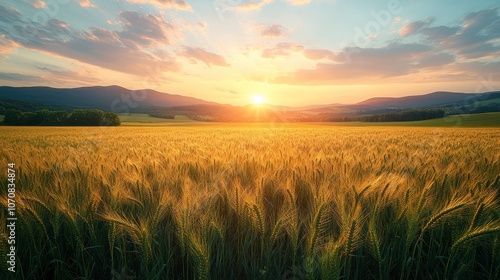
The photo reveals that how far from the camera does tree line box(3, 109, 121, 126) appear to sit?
54156mm

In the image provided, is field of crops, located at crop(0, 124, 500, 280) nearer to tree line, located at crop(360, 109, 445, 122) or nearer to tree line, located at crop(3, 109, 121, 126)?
tree line, located at crop(3, 109, 121, 126)

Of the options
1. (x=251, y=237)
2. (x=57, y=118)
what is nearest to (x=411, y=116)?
(x=251, y=237)

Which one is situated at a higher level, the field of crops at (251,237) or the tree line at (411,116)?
the tree line at (411,116)

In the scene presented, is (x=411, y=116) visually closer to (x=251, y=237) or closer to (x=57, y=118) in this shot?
(x=251, y=237)

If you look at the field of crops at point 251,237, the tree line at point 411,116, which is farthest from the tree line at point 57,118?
the tree line at point 411,116

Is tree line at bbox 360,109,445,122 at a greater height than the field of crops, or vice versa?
tree line at bbox 360,109,445,122

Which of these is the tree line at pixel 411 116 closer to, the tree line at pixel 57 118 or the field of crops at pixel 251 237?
the tree line at pixel 57 118

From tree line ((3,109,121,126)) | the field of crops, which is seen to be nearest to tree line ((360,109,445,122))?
tree line ((3,109,121,126))

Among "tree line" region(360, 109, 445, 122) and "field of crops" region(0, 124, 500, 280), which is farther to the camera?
"tree line" region(360, 109, 445, 122)

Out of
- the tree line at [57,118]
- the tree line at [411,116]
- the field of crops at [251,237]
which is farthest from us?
the tree line at [411,116]

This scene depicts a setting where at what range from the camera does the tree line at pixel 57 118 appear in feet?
178

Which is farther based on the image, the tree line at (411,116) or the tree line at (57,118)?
the tree line at (411,116)

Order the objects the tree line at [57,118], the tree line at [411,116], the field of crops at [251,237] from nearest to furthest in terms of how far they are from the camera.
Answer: the field of crops at [251,237], the tree line at [57,118], the tree line at [411,116]

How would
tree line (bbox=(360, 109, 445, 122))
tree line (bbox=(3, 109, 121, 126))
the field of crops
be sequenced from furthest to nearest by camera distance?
tree line (bbox=(360, 109, 445, 122)) → tree line (bbox=(3, 109, 121, 126)) → the field of crops
